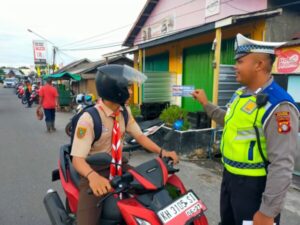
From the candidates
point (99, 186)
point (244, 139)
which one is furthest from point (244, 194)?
point (99, 186)

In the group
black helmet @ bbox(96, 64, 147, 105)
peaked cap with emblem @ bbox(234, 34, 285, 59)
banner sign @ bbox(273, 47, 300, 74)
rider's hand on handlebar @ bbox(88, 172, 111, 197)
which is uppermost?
banner sign @ bbox(273, 47, 300, 74)

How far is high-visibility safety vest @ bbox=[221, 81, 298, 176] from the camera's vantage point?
1751 millimetres

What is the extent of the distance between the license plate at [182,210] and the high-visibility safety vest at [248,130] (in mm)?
445

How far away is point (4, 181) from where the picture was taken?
4.60m

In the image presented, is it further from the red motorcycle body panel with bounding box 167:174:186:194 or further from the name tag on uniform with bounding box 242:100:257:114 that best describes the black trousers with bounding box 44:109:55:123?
the name tag on uniform with bounding box 242:100:257:114

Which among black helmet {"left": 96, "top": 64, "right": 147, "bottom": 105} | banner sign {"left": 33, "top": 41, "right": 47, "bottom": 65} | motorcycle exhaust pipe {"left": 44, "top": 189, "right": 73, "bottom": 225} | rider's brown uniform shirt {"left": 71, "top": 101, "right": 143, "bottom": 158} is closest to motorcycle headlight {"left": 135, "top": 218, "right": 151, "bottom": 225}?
rider's brown uniform shirt {"left": 71, "top": 101, "right": 143, "bottom": 158}

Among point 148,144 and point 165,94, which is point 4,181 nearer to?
point 148,144

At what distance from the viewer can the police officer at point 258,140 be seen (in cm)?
164

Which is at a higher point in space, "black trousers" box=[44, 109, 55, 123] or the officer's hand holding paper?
the officer's hand holding paper

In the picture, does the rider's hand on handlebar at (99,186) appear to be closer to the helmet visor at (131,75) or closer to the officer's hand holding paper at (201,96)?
the helmet visor at (131,75)

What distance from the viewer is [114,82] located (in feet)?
6.46

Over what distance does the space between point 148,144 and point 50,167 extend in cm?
364

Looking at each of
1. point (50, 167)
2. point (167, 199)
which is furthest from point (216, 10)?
point (167, 199)

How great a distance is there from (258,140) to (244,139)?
0.33 feet
